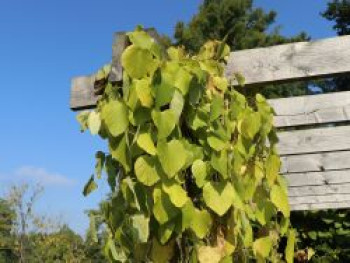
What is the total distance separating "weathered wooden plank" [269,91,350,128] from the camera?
209 centimetres

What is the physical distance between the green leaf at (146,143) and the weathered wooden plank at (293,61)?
0.64 metres

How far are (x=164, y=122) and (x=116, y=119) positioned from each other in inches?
5.6

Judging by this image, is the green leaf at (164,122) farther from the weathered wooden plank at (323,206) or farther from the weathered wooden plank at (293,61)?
the weathered wooden plank at (323,206)

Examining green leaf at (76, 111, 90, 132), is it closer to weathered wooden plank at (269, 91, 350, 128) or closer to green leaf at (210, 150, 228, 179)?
green leaf at (210, 150, 228, 179)

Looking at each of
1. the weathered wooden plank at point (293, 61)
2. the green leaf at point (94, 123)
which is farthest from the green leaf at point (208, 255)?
the weathered wooden plank at point (293, 61)

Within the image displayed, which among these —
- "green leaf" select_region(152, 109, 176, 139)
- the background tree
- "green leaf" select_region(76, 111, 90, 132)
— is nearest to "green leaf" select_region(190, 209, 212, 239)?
"green leaf" select_region(152, 109, 176, 139)

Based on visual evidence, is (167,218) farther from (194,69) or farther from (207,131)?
(194,69)

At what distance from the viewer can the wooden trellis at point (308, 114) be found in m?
2.03

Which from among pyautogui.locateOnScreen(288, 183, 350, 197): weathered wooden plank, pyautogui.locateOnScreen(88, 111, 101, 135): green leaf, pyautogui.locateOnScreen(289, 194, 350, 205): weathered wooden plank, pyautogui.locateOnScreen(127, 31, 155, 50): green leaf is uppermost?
pyautogui.locateOnScreen(127, 31, 155, 50): green leaf

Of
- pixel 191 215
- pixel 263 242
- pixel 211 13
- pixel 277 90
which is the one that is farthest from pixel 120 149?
pixel 211 13

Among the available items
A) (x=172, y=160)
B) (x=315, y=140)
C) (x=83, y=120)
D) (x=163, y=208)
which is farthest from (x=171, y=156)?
(x=315, y=140)

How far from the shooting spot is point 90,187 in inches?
71.3

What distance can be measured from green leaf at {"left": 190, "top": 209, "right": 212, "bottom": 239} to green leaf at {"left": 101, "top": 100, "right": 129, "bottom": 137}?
0.31 meters

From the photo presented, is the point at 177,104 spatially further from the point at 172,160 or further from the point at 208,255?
the point at 208,255
